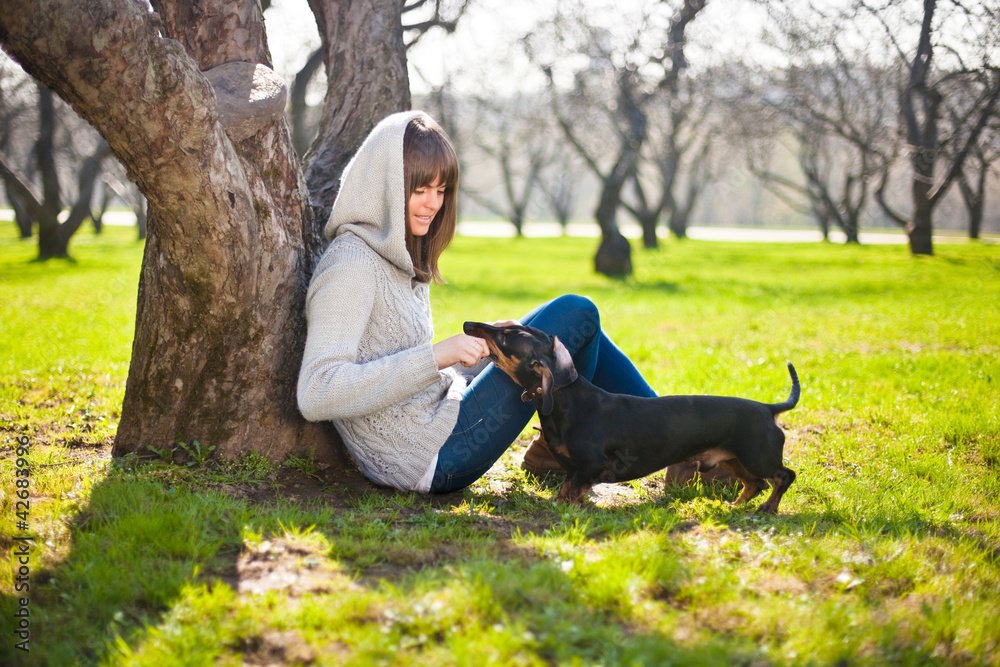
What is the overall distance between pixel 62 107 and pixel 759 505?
28262 mm

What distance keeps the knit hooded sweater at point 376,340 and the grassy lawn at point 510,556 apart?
1.16 feet

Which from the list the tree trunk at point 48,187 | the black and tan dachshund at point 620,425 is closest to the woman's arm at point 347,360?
the black and tan dachshund at point 620,425

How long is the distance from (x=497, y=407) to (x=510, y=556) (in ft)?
2.90

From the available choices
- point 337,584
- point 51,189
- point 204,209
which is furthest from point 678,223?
point 337,584

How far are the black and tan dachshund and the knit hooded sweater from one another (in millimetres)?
381

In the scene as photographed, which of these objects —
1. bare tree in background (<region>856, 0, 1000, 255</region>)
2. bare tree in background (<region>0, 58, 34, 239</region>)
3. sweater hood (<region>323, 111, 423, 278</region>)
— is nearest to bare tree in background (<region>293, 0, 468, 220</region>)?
sweater hood (<region>323, 111, 423, 278</region>)

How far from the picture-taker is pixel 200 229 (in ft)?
10.4

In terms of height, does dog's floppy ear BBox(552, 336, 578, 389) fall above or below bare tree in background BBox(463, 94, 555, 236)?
below

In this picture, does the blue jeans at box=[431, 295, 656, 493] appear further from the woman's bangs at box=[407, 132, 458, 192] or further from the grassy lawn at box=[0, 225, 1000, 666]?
the woman's bangs at box=[407, 132, 458, 192]

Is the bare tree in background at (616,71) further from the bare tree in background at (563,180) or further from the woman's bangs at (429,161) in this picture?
the bare tree in background at (563,180)

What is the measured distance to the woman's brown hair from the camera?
3.36 metres

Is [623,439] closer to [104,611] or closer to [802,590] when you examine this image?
[802,590]

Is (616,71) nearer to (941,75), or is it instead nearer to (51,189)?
(941,75)

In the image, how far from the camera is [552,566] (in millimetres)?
2678
